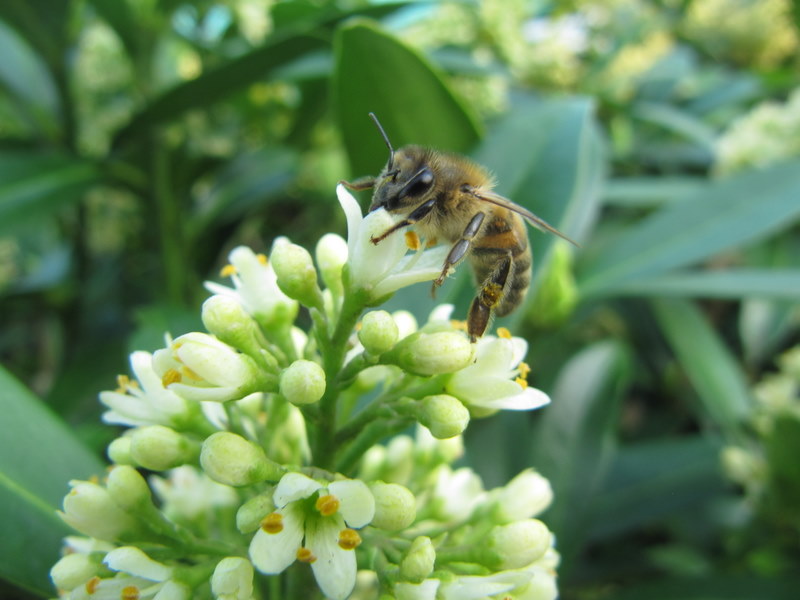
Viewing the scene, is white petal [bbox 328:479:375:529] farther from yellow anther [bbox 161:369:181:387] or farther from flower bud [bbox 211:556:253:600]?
yellow anther [bbox 161:369:181:387]

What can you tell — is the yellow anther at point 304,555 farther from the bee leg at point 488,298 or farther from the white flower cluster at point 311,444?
the bee leg at point 488,298

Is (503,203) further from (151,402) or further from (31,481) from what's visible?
(31,481)

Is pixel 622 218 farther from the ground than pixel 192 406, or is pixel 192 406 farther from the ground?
pixel 192 406

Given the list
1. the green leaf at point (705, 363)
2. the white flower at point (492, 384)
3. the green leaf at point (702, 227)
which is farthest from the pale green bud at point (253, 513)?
the green leaf at point (705, 363)

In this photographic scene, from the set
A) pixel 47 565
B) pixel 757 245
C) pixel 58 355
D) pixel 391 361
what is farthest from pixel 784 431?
pixel 58 355

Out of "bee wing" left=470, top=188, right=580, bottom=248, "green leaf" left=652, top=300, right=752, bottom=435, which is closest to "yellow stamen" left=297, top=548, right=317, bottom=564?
"bee wing" left=470, top=188, right=580, bottom=248

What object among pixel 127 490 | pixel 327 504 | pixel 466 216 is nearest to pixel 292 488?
pixel 327 504

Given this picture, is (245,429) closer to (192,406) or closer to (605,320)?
(192,406)
